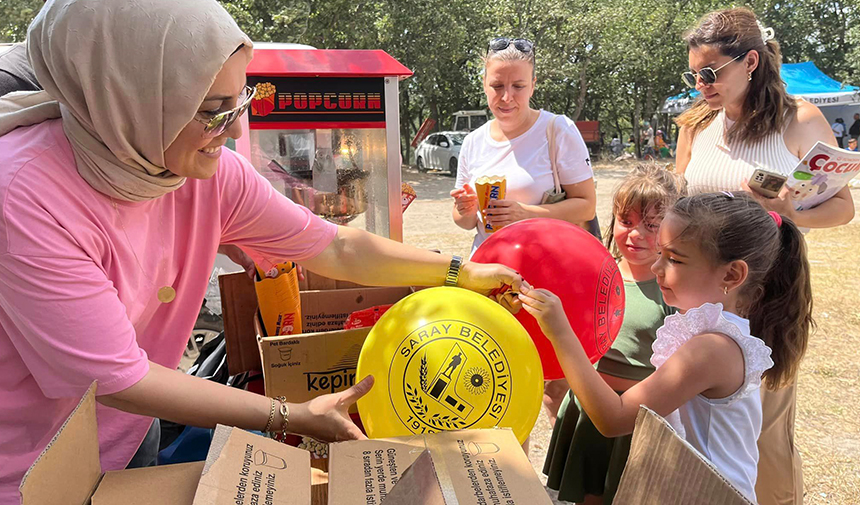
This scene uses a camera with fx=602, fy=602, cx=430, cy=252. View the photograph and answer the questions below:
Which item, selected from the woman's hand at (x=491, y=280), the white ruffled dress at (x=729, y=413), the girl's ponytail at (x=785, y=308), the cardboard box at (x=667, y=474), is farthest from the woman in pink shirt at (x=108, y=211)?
the girl's ponytail at (x=785, y=308)

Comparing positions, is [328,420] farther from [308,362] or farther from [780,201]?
[780,201]

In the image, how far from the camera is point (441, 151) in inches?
758

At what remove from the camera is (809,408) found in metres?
3.96

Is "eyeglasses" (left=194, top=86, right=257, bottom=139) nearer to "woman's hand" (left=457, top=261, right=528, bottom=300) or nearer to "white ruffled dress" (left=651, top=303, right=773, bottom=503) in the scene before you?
"woman's hand" (left=457, top=261, right=528, bottom=300)

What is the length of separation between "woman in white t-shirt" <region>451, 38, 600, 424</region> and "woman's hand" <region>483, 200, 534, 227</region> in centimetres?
9

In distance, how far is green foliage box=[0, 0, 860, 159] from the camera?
1489 centimetres

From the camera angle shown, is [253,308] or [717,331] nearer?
[717,331]

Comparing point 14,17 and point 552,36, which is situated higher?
point 14,17

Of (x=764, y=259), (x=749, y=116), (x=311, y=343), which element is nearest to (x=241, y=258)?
(x=311, y=343)

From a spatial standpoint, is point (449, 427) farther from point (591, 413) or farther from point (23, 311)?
point (23, 311)

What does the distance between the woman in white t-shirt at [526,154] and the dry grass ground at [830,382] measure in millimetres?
1485

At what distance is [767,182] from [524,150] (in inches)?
44.8

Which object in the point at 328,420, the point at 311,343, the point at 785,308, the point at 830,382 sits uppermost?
the point at 785,308

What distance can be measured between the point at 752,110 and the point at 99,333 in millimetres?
2720
